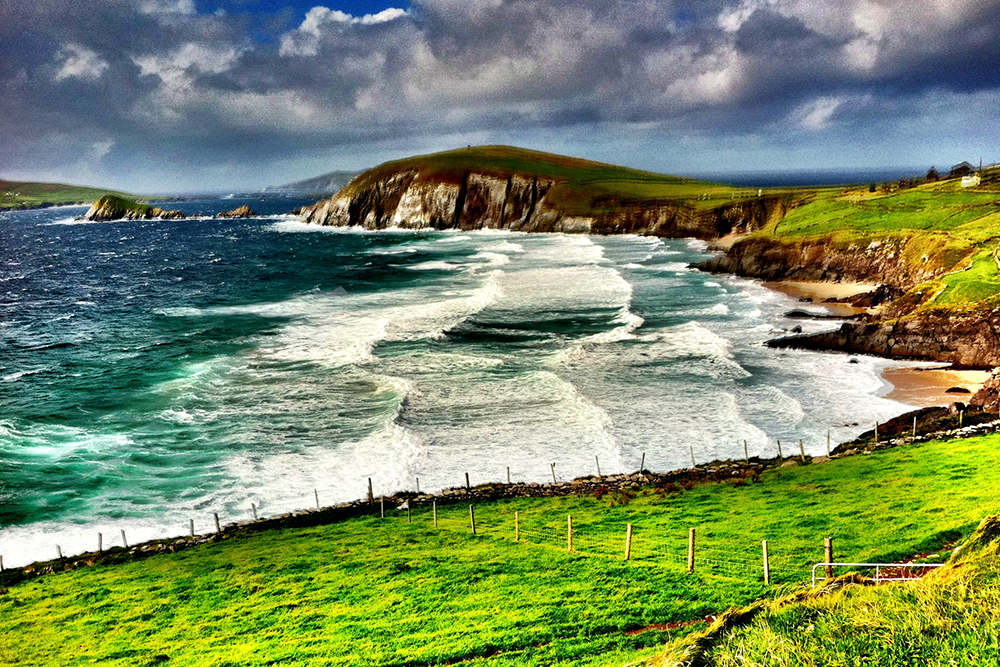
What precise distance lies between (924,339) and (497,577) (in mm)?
44899

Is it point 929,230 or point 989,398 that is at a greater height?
point 929,230

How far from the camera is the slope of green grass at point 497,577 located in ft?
62.8

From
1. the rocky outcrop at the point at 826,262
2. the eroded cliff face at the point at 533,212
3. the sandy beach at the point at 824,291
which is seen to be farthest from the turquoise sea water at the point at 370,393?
the eroded cliff face at the point at 533,212

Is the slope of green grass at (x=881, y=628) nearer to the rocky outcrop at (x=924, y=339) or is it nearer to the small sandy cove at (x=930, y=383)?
the small sandy cove at (x=930, y=383)

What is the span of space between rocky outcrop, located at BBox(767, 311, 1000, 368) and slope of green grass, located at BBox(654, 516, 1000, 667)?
44.9m

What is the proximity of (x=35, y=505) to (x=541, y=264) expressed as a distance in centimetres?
8817

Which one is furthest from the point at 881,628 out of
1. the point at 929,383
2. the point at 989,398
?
the point at 929,383

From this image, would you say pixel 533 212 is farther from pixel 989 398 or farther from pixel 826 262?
pixel 989 398

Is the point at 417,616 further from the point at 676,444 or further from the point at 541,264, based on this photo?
the point at 541,264

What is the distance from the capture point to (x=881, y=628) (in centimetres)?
1130

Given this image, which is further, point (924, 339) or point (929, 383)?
point (924, 339)

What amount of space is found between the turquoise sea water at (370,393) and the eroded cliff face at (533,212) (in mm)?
53450

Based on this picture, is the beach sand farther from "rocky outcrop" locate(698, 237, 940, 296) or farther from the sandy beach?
"rocky outcrop" locate(698, 237, 940, 296)

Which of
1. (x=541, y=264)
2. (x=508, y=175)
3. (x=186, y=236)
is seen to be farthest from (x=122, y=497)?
(x=186, y=236)
